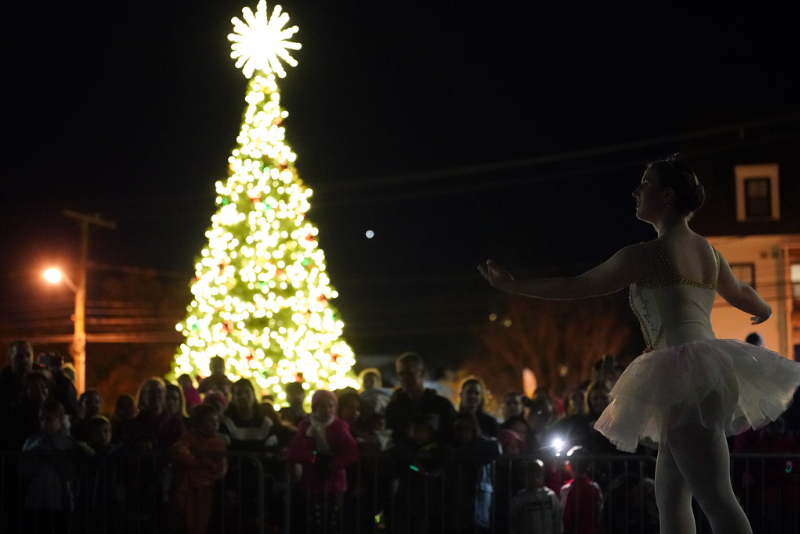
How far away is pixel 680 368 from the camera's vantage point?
419 cm

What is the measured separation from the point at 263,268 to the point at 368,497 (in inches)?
326

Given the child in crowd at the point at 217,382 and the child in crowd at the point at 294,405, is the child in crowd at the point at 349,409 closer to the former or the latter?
the child in crowd at the point at 294,405

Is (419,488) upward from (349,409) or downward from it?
downward

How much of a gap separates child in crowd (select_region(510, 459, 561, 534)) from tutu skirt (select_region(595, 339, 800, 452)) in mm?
3262

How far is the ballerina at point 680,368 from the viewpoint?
→ 4.07m

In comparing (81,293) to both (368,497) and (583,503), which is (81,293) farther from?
(583,503)

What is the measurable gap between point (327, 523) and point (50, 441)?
96.6 inches

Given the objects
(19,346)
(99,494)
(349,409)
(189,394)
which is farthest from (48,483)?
(189,394)

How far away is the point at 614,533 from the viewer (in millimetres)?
7648

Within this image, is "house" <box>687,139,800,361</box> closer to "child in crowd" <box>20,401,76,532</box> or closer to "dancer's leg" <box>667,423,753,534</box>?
"child in crowd" <box>20,401,76,532</box>

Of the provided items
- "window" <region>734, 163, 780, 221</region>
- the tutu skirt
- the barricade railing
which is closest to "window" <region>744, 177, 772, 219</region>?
"window" <region>734, 163, 780, 221</region>

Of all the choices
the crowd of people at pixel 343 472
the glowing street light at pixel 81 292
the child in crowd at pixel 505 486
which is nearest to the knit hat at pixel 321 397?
the crowd of people at pixel 343 472

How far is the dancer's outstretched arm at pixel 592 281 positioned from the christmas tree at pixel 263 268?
11.5 metres

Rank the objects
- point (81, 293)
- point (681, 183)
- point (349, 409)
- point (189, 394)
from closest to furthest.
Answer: point (681, 183), point (349, 409), point (189, 394), point (81, 293)
